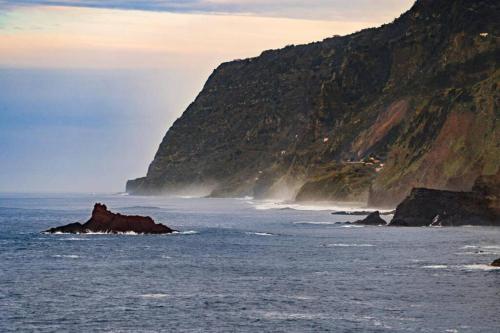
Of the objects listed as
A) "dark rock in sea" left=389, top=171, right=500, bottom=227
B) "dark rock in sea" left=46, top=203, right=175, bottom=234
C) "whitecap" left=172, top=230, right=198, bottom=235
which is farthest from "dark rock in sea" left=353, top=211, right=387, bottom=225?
"dark rock in sea" left=46, top=203, right=175, bottom=234

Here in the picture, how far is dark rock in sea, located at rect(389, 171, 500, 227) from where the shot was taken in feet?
474

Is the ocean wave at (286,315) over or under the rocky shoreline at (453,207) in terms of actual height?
under

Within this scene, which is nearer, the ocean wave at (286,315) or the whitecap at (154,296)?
the ocean wave at (286,315)

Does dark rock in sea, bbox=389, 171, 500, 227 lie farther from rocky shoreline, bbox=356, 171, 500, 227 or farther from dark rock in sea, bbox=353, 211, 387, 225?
dark rock in sea, bbox=353, 211, 387, 225

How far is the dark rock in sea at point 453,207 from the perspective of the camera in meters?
144

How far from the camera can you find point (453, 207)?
496 feet

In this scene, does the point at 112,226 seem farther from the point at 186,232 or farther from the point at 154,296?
the point at 154,296

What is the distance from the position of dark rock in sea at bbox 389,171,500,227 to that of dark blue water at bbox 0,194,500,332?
13631 millimetres

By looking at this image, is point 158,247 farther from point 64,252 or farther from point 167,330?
point 167,330

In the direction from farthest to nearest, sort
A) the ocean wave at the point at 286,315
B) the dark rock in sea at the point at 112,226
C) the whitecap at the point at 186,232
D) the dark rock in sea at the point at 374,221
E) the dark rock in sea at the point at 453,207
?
the dark rock in sea at the point at 374,221 → the dark rock in sea at the point at 453,207 → the whitecap at the point at 186,232 → the dark rock in sea at the point at 112,226 → the ocean wave at the point at 286,315

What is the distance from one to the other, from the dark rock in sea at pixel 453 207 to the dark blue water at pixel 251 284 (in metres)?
13.6

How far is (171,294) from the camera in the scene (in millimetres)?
71188

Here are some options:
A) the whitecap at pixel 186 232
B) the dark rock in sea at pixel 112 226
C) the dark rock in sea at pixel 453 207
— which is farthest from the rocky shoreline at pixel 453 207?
the dark rock in sea at pixel 112 226

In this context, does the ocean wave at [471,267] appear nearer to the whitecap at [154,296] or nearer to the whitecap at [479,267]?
the whitecap at [479,267]
